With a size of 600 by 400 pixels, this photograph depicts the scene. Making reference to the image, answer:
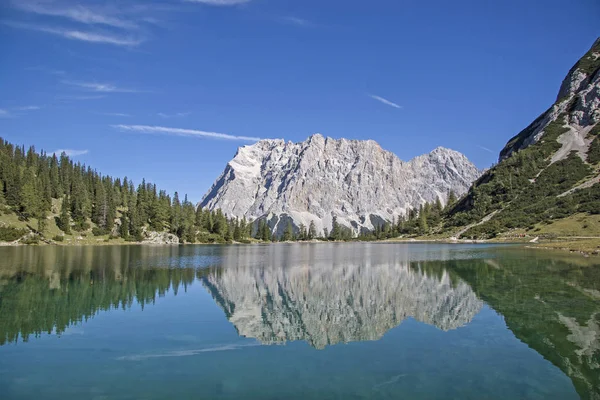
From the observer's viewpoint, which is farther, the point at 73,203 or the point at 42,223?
the point at 73,203

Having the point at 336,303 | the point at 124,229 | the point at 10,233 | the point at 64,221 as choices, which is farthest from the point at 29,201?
the point at 336,303

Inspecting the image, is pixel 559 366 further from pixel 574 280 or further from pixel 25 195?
pixel 25 195

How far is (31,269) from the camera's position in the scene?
178 ft

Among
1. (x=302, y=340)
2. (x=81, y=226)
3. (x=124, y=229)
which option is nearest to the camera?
(x=302, y=340)

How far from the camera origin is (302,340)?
75.3ft

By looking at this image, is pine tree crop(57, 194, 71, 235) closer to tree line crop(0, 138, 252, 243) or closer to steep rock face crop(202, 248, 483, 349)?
tree line crop(0, 138, 252, 243)

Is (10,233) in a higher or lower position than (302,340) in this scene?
higher

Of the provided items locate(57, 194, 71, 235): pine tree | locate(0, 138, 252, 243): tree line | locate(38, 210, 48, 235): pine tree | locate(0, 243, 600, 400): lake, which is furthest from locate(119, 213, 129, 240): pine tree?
locate(0, 243, 600, 400): lake

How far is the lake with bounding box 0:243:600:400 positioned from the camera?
15.7m

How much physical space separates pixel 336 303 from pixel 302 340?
1116 cm

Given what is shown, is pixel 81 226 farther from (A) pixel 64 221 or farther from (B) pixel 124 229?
(B) pixel 124 229

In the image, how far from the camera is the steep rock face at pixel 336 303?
25186mm

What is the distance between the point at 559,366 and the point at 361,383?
891 cm

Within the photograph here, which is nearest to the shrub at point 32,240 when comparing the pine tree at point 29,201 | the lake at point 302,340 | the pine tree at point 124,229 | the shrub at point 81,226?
the pine tree at point 29,201
